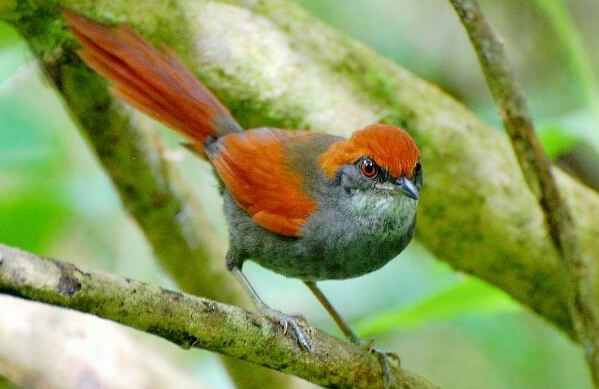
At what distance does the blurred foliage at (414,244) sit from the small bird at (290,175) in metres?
0.57

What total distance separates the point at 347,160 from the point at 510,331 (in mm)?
2628

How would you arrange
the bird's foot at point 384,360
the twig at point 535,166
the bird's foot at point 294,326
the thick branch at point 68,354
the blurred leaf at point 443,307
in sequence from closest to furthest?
1. the bird's foot at point 294,326
2. the bird's foot at point 384,360
3. the twig at point 535,166
4. the thick branch at point 68,354
5. the blurred leaf at point 443,307

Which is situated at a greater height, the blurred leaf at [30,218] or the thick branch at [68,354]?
the blurred leaf at [30,218]

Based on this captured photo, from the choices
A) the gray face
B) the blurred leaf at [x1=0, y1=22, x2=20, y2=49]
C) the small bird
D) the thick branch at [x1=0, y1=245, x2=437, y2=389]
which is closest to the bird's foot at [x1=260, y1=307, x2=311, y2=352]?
the thick branch at [x1=0, y1=245, x2=437, y2=389]

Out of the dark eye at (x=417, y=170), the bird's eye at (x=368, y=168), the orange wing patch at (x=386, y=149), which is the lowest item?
the bird's eye at (x=368, y=168)

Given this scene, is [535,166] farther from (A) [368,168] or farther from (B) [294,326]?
(B) [294,326]

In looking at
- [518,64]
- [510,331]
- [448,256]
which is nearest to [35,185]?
[448,256]

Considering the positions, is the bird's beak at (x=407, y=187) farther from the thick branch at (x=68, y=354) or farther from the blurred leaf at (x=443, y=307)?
the thick branch at (x=68, y=354)

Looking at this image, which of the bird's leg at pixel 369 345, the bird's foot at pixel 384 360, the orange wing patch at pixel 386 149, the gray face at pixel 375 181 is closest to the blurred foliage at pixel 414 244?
the bird's leg at pixel 369 345

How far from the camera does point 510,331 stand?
5305mm

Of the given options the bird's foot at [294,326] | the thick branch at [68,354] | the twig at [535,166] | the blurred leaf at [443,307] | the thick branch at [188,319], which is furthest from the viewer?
the blurred leaf at [443,307]

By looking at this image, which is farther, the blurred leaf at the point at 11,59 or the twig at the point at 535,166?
the blurred leaf at the point at 11,59

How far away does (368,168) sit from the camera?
309cm

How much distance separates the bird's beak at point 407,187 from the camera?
298cm
